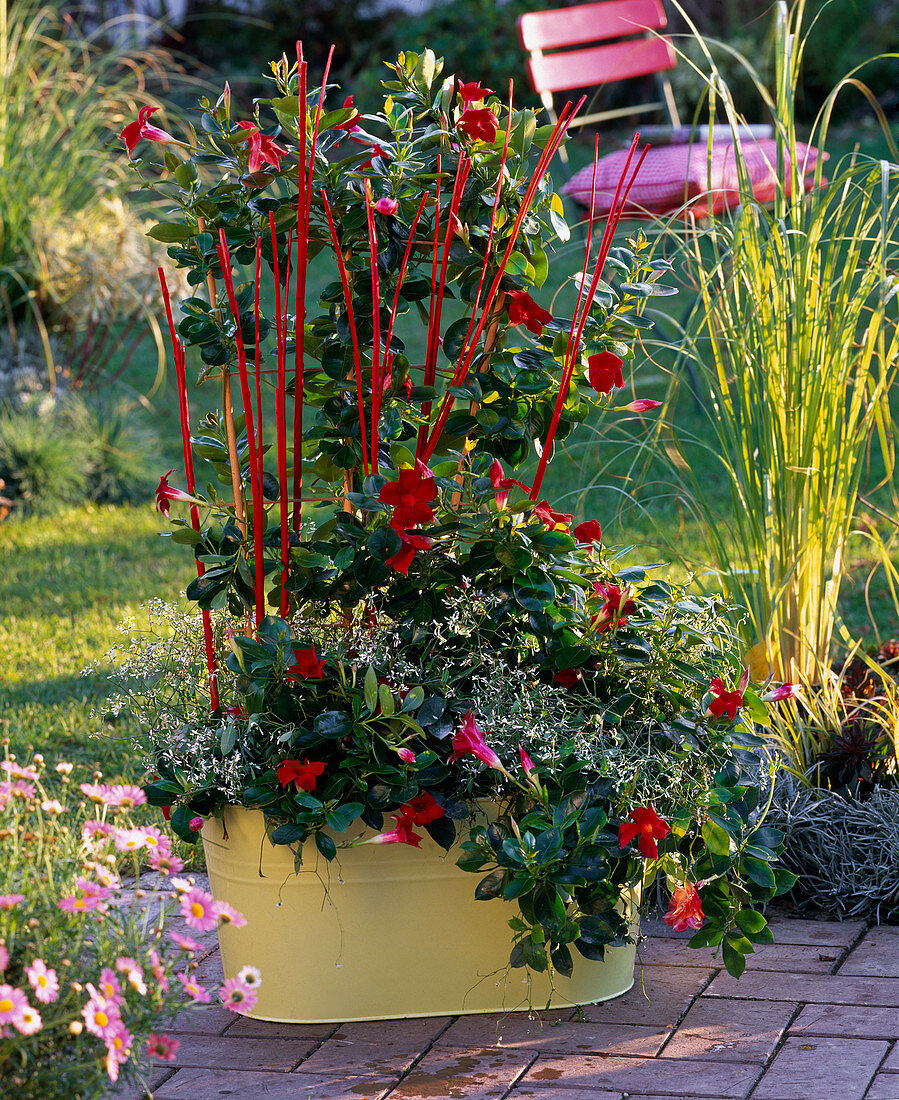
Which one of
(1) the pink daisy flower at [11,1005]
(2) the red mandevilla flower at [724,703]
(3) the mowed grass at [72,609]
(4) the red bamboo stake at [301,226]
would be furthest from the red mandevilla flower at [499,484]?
(3) the mowed grass at [72,609]

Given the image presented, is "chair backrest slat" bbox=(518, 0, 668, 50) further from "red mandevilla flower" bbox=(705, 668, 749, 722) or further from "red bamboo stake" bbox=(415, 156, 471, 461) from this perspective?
"red mandevilla flower" bbox=(705, 668, 749, 722)

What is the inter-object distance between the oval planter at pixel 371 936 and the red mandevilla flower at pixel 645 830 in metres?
0.27

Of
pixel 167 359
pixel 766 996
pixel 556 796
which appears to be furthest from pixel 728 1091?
pixel 167 359

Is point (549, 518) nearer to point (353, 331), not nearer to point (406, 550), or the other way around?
point (406, 550)

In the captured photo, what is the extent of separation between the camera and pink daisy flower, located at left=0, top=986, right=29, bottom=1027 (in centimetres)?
126

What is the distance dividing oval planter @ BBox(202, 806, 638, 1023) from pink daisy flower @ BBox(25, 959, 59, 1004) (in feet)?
1.79

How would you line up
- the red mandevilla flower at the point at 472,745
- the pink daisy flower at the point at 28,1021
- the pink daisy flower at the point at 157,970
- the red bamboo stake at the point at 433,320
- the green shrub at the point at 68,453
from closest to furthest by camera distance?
the pink daisy flower at the point at 28,1021, the pink daisy flower at the point at 157,970, the red mandevilla flower at the point at 472,745, the red bamboo stake at the point at 433,320, the green shrub at the point at 68,453

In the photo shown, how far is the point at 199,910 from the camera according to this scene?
145 cm

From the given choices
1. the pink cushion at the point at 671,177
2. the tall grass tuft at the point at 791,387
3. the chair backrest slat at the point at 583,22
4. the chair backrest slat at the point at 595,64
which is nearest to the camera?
the tall grass tuft at the point at 791,387

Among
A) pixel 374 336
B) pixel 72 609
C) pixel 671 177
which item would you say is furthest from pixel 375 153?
pixel 671 177

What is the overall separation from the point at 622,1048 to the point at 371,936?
1.21ft

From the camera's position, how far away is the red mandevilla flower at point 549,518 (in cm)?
180

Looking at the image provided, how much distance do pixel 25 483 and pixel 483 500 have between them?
3.56 m

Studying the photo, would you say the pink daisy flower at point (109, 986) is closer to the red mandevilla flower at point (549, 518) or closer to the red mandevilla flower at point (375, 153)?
the red mandevilla flower at point (549, 518)
